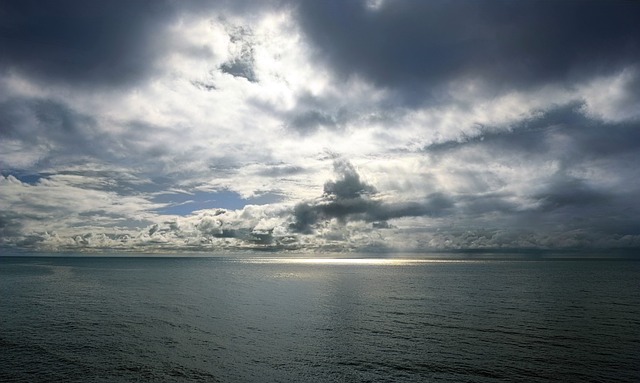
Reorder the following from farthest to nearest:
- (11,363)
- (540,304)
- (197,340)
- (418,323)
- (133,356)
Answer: (540,304), (418,323), (197,340), (133,356), (11,363)

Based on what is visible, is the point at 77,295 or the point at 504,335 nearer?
the point at 504,335

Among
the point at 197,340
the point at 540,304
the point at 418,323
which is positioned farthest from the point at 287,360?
the point at 540,304

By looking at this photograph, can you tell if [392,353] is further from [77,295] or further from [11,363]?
[77,295]

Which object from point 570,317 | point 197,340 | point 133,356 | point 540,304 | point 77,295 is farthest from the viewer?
point 77,295

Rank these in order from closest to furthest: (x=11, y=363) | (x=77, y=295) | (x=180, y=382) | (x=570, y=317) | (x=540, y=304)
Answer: (x=180, y=382)
(x=11, y=363)
(x=570, y=317)
(x=540, y=304)
(x=77, y=295)

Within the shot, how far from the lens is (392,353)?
44.4 m

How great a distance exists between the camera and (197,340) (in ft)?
168

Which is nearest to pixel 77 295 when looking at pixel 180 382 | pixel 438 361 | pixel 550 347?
pixel 180 382

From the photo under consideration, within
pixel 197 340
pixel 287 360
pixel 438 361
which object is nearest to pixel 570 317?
pixel 438 361

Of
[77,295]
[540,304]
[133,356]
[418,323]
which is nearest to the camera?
[133,356]

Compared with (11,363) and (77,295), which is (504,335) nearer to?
(11,363)

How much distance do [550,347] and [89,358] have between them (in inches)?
2140

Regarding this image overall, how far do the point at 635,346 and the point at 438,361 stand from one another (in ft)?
85.6

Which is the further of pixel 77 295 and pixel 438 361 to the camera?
pixel 77 295
